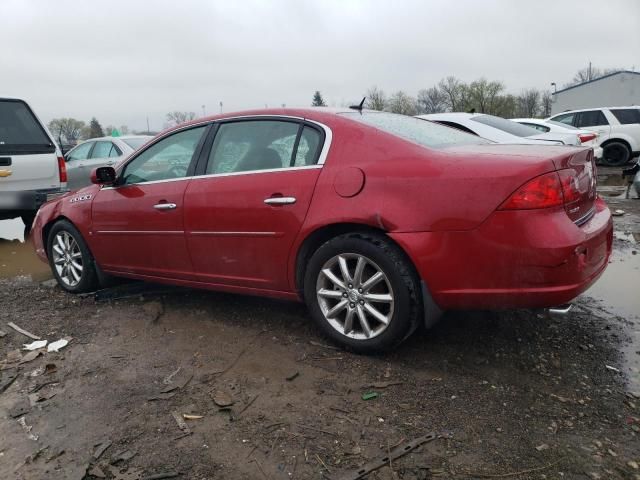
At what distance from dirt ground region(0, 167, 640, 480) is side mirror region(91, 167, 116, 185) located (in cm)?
107

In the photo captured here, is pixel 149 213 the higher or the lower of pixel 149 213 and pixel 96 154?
the lower

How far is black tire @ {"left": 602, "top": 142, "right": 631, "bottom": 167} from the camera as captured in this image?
48.3ft

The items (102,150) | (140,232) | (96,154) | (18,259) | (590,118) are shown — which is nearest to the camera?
(140,232)

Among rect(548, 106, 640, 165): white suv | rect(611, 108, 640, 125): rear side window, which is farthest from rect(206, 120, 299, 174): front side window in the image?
rect(611, 108, 640, 125): rear side window

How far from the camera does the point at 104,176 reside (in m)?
4.24

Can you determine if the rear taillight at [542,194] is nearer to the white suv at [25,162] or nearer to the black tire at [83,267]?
the black tire at [83,267]

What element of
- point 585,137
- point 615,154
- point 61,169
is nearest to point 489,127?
point 585,137

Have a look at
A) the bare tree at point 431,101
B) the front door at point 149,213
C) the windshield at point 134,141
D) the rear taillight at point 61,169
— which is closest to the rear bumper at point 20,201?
the rear taillight at point 61,169

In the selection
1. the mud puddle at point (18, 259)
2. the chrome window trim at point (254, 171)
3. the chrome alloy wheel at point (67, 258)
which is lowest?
the mud puddle at point (18, 259)

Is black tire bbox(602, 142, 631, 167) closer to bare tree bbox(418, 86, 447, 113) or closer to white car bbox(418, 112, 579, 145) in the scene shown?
white car bbox(418, 112, 579, 145)

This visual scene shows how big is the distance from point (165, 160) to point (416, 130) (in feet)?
6.32

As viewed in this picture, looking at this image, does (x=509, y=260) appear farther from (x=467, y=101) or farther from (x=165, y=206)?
(x=467, y=101)

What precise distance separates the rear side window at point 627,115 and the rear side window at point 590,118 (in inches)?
14.7

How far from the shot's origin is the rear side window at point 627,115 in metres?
14.6
